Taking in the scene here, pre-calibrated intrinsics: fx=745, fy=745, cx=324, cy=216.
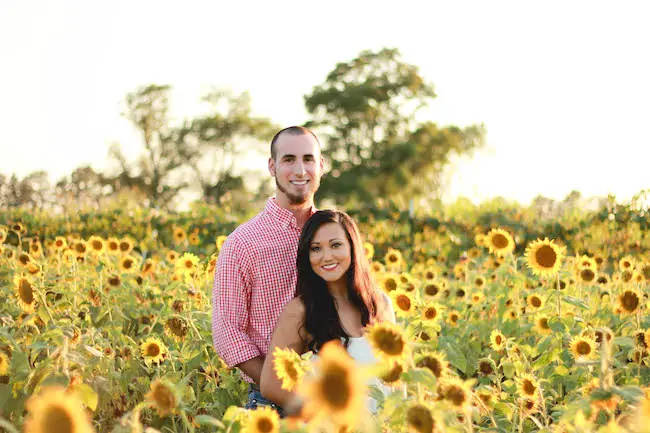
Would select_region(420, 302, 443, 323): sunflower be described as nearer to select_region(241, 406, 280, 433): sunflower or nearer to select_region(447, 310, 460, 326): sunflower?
select_region(447, 310, 460, 326): sunflower

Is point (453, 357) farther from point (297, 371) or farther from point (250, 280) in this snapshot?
point (297, 371)

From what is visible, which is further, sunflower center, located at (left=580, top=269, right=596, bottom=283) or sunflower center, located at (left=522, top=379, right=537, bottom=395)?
sunflower center, located at (left=580, top=269, right=596, bottom=283)

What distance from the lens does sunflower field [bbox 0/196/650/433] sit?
140cm

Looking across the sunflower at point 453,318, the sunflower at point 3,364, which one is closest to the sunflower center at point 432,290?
the sunflower at point 453,318

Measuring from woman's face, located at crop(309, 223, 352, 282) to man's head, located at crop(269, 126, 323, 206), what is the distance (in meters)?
0.39

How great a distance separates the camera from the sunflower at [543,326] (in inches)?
131

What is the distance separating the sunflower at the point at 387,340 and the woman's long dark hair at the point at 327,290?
1268mm

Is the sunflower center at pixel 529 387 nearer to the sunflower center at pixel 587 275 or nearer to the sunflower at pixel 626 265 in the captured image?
the sunflower center at pixel 587 275

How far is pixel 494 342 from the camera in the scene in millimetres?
3021

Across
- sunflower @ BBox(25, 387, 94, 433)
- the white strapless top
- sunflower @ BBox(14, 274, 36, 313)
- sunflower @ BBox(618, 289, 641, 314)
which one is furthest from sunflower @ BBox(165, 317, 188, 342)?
sunflower @ BBox(25, 387, 94, 433)

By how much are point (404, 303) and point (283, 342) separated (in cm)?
58

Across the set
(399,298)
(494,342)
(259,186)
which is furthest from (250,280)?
(259,186)

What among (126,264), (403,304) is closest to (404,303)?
(403,304)

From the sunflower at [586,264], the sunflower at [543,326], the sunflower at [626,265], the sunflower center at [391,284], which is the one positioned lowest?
the sunflower at [543,326]
